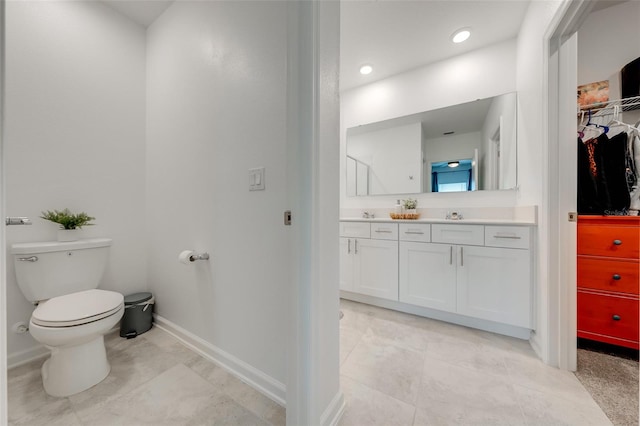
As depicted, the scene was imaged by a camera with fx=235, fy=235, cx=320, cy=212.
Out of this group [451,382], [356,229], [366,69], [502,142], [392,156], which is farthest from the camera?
[392,156]

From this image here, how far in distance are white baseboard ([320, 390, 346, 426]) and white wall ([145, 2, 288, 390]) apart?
257 mm

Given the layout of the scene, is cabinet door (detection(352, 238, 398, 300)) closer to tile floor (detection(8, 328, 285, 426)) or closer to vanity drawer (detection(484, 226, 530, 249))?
vanity drawer (detection(484, 226, 530, 249))

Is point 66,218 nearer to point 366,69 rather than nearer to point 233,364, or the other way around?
point 233,364

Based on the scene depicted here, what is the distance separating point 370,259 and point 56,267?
7.32 feet

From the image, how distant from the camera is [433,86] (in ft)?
7.89

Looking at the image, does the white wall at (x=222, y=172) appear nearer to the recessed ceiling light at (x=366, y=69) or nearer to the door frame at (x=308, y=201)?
the door frame at (x=308, y=201)

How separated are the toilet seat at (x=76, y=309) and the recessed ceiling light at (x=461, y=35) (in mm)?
3177

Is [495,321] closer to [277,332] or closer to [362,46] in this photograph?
[277,332]

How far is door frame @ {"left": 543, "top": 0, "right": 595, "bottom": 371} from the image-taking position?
53.0 inches

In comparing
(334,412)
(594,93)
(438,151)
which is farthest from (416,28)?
(334,412)

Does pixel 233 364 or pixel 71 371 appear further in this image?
pixel 233 364

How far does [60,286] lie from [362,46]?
291 cm

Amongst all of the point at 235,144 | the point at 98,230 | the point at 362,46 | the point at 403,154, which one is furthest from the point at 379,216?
the point at 98,230

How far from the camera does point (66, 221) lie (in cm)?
152
